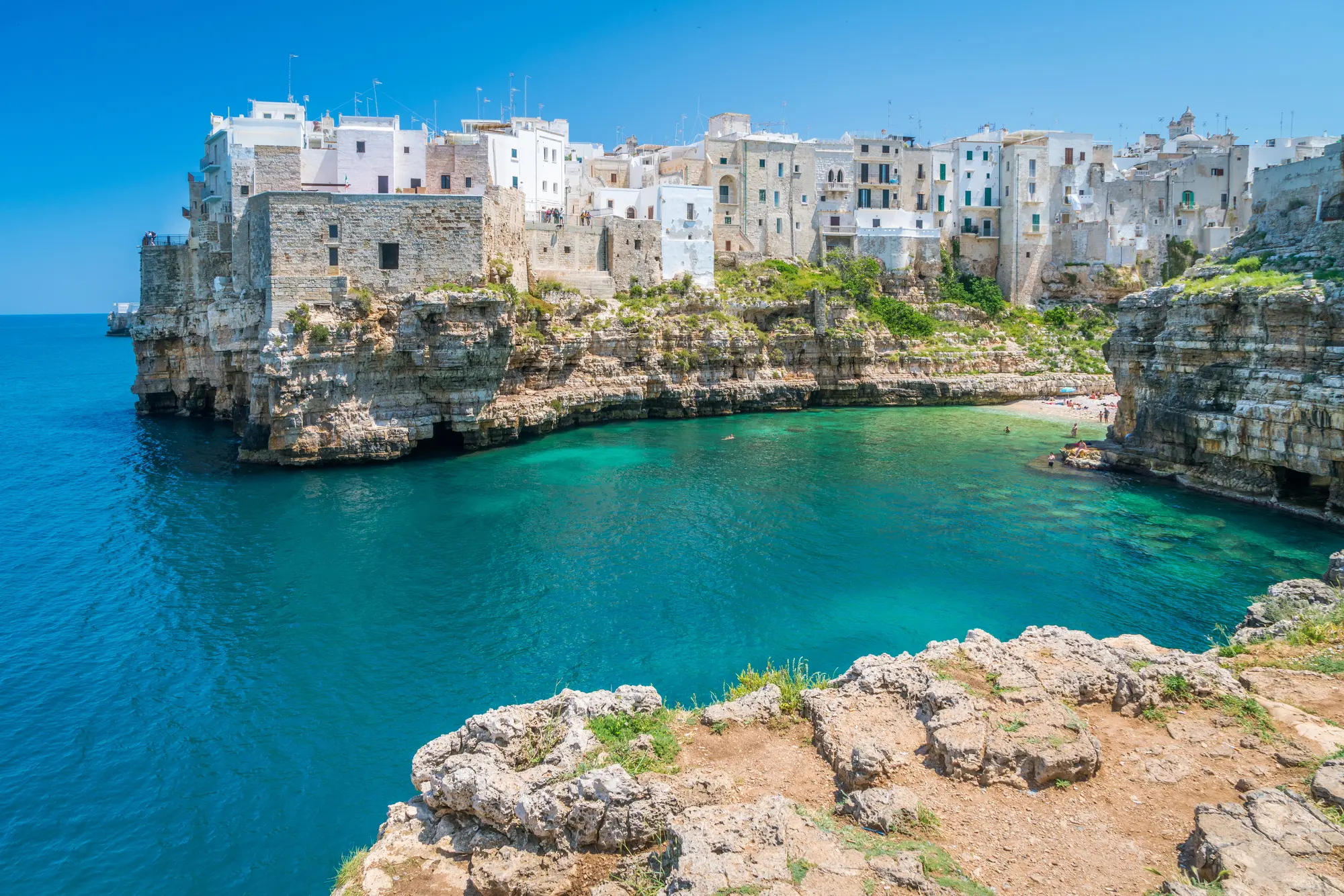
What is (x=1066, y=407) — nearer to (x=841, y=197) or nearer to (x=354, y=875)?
(x=841, y=197)

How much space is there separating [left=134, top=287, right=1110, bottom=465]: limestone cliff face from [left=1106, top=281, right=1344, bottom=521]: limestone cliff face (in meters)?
20.9

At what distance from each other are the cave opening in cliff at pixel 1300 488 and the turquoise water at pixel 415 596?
148cm

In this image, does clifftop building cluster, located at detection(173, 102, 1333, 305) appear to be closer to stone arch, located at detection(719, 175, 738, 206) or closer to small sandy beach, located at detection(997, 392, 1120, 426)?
stone arch, located at detection(719, 175, 738, 206)

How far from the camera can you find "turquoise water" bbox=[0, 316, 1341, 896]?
44.2 ft

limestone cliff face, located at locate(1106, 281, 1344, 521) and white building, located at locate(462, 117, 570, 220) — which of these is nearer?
limestone cliff face, located at locate(1106, 281, 1344, 521)

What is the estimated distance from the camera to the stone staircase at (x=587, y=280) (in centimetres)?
4697

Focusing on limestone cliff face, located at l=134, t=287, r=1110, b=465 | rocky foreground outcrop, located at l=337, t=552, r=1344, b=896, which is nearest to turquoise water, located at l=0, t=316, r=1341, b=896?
limestone cliff face, located at l=134, t=287, r=1110, b=465

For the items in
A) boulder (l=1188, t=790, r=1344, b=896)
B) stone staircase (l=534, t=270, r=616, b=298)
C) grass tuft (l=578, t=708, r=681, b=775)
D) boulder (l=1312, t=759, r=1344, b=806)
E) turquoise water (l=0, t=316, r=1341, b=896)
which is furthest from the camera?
stone staircase (l=534, t=270, r=616, b=298)

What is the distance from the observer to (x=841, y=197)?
6134cm

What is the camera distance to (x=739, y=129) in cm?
6278

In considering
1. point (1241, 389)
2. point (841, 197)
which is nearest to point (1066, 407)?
point (841, 197)

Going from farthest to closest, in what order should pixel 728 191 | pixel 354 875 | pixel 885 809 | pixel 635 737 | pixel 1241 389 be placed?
pixel 728 191 → pixel 1241 389 → pixel 635 737 → pixel 354 875 → pixel 885 809

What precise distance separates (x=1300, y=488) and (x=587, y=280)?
3532cm

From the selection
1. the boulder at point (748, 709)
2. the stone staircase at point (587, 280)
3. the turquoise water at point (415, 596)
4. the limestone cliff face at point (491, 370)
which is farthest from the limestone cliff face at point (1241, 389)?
the stone staircase at point (587, 280)
